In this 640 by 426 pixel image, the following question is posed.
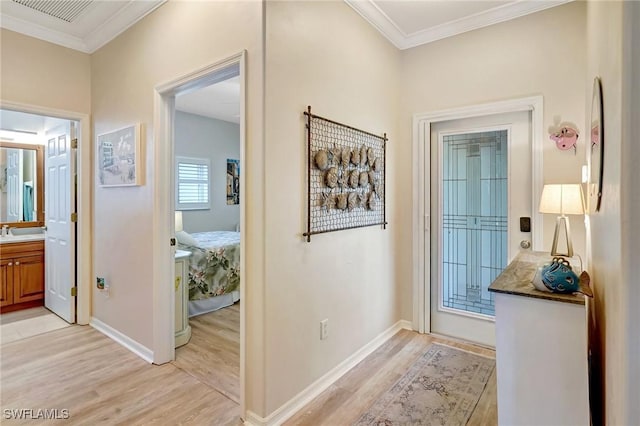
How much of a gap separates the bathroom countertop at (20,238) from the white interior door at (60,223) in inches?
8.9

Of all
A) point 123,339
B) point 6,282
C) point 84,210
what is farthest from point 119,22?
point 6,282

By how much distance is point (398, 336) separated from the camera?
3.10 metres

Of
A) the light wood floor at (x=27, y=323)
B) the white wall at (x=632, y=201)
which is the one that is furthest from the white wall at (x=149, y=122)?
the white wall at (x=632, y=201)

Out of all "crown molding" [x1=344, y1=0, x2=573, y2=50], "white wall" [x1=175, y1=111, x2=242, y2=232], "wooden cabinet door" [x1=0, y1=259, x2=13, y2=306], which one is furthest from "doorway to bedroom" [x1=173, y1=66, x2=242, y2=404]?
"wooden cabinet door" [x1=0, y1=259, x2=13, y2=306]

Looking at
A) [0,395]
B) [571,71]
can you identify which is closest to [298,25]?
[571,71]

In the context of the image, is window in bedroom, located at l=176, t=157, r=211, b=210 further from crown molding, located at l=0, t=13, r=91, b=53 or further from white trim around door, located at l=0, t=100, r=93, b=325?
crown molding, located at l=0, t=13, r=91, b=53

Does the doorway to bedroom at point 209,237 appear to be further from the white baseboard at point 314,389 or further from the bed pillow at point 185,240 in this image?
the white baseboard at point 314,389

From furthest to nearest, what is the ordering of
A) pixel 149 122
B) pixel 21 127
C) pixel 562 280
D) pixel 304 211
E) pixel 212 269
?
pixel 21 127, pixel 212 269, pixel 149 122, pixel 304 211, pixel 562 280

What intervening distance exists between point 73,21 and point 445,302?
160 inches

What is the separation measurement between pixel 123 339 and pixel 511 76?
12.7ft

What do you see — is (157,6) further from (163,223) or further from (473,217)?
(473,217)

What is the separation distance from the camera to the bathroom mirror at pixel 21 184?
4145mm

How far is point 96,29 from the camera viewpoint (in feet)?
9.62

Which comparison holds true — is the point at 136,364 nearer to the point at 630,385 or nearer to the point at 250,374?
the point at 250,374
